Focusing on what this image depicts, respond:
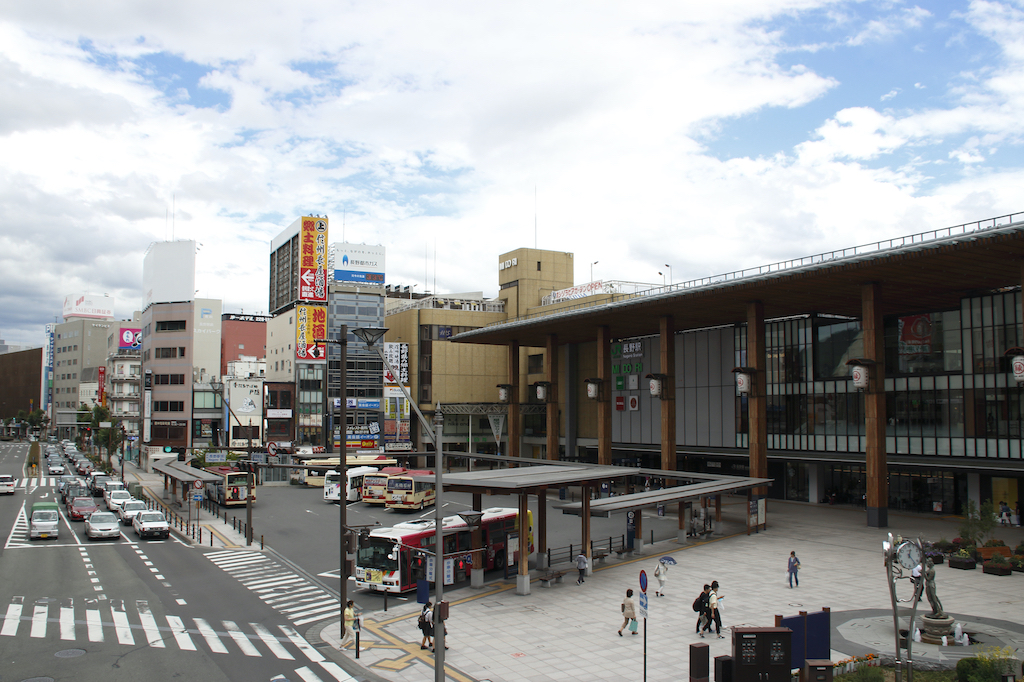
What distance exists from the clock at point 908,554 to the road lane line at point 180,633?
19674 millimetres

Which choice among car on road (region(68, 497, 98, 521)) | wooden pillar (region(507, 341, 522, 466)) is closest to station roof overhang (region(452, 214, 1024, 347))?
wooden pillar (region(507, 341, 522, 466))

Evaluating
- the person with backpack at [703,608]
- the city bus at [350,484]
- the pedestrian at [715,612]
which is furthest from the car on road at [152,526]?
the pedestrian at [715,612]

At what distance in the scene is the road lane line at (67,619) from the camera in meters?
22.3

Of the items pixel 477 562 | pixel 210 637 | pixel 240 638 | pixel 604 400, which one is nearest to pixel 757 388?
pixel 604 400

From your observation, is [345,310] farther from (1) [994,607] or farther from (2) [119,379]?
(1) [994,607]

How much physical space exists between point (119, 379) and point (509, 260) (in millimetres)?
61283

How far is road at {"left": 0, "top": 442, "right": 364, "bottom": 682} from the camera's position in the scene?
19.3 meters

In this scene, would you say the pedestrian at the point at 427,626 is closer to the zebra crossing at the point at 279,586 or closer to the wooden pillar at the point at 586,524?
the zebra crossing at the point at 279,586

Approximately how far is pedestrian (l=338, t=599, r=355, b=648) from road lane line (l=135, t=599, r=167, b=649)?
17.5 feet

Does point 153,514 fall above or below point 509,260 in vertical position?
below

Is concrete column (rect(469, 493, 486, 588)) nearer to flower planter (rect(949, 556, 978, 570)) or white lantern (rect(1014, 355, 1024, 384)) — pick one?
flower planter (rect(949, 556, 978, 570))

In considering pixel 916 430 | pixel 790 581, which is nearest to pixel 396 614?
pixel 790 581

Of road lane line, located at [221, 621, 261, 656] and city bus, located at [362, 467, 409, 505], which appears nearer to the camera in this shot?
road lane line, located at [221, 621, 261, 656]

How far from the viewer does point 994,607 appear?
80.1 feet
